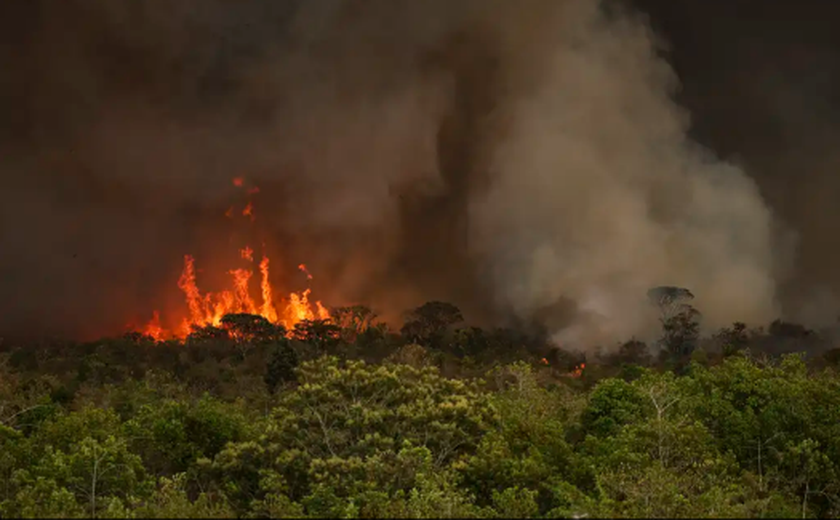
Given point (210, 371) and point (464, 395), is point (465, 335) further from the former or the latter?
point (464, 395)

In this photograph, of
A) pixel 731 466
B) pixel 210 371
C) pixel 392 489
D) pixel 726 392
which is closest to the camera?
pixel 392 489

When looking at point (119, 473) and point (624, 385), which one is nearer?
point (119, 473)

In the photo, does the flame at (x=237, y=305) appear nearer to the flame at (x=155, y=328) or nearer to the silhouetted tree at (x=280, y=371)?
the flame at (x=155, y=328)

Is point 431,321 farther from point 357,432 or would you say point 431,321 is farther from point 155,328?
point 357,432

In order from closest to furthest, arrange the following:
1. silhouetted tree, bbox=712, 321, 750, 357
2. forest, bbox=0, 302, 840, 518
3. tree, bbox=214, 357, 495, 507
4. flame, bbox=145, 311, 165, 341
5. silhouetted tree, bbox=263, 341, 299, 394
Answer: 1. forest, bbox=0, 302, 840, 518
2. tree, bbox=214, 357, 495, 507
3. silhouetted tree, bbox=263, 341, 299, 394
4. silhouetted tree, bbox=712, 321, 750, 357
5. flame, bbox=145, 311, 165, 341

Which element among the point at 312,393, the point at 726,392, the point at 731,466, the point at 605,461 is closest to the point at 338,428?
the point at 312,393

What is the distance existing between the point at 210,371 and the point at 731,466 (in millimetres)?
75724

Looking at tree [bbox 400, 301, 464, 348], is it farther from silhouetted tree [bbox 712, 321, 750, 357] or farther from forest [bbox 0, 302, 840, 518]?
forest [bbox 0, 302, 840, 518]

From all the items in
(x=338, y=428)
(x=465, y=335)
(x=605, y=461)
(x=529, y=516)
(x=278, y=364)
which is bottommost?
(x=529, y=516)

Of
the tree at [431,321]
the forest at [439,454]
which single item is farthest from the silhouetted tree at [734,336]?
the forest at [439,454]

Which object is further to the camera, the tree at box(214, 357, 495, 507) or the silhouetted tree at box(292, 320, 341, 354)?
the silhouetted tree at box(292, 320, 341, 354)

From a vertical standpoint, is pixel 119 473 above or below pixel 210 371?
below

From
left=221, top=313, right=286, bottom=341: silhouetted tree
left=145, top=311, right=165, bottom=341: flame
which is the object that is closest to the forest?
left=221, top=313, right=286, bottom=341: silhouetted tree

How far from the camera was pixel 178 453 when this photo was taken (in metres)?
37.2
